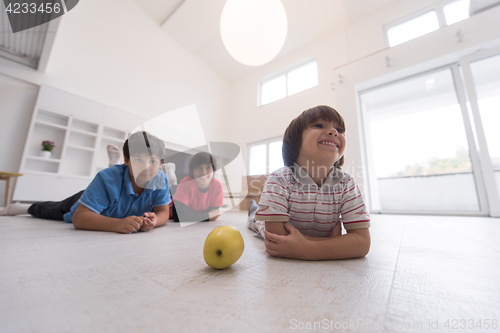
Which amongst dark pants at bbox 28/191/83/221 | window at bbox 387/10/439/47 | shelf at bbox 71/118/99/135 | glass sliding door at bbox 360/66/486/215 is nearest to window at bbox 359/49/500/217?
glass sliding door at bbox 360/66/486/215

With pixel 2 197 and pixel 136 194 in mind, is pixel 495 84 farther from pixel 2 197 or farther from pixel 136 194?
pixel 2 197

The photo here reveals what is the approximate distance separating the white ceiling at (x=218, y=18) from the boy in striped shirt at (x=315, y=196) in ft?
12.8

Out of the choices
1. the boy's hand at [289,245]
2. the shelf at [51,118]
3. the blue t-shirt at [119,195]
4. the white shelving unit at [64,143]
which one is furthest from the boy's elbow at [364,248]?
the shelf at [51,118]

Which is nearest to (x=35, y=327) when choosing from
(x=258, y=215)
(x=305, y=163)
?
(x=258, y=215)

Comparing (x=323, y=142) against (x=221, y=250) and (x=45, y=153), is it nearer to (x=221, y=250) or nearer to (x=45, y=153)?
(x=221, y=250)

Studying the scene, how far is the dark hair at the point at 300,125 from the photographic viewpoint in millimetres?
667

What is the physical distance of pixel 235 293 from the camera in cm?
31

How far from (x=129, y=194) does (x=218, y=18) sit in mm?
4144

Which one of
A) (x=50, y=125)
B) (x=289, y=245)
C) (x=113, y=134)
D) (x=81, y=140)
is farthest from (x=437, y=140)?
(x=50, y=125)

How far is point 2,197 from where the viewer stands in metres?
2.27

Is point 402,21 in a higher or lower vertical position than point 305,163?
higher

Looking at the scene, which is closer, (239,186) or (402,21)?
(402,21)

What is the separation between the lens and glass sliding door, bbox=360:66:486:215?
8.13 ft

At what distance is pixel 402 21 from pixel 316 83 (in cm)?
153
